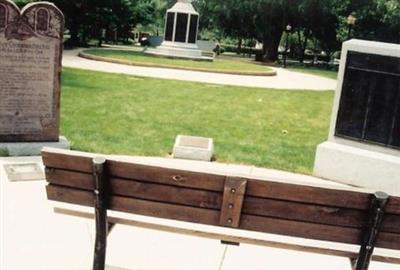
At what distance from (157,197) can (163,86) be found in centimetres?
1395

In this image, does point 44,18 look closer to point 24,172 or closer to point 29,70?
point 29,70

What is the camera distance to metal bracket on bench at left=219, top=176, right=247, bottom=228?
10.2 ft

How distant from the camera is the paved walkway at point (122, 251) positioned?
4.13m

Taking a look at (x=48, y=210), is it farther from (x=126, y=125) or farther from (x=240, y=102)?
(x=240, y=102)

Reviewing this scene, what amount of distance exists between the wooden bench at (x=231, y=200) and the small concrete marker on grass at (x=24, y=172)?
9.36ft

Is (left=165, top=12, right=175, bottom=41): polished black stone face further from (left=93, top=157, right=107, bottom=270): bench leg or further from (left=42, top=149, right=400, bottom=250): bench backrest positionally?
(left=42, top=149, right=400, bottom=250): bench backrest

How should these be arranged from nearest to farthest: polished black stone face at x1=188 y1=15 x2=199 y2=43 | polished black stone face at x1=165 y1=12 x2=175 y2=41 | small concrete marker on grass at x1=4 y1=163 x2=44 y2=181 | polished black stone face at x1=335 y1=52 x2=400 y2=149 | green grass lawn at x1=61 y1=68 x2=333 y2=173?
1. small concrete marker on grass at x1=4 y1=163 x2=44 y2=181
2. polished black stone face at x1=335 y1=52 x2=400 y2=149
3. green grass lawn at x1=61 y1=68 x2=333 y2=173
4. polished black stone face at x1=165 y1=12 x2=175 y2=41
5. polished black stone face at x1=188 y1=15 x2=199 y2=43

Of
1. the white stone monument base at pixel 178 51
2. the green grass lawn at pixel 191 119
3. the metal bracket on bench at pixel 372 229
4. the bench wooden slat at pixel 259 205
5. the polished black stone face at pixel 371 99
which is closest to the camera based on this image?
the metal bracket on bench at pixel 372 229

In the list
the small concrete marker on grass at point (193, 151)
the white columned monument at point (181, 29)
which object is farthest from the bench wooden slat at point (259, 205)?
the white columned monument at point (181, 29)

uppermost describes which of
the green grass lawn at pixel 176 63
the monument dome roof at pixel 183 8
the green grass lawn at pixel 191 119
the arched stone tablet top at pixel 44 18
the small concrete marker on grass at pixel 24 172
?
the monument dome roof at pixel 183 8

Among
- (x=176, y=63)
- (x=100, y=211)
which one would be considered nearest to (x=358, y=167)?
(x=100, y=211)

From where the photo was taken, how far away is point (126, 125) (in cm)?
1011

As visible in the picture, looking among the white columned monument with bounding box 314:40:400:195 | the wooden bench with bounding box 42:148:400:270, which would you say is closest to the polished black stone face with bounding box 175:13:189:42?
the white columned monument with bounding box 314:40:400:195

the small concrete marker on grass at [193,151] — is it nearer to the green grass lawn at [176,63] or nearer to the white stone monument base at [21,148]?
the white stone monument base at [21,148]
